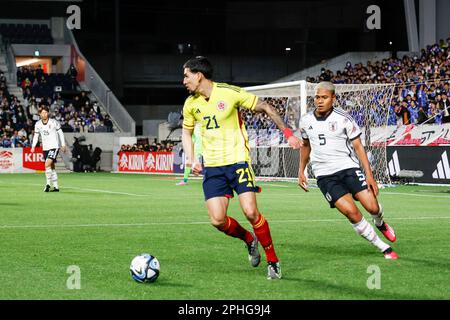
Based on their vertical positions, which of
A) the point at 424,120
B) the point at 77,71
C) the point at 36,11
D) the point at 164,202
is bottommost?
the point at 164,202

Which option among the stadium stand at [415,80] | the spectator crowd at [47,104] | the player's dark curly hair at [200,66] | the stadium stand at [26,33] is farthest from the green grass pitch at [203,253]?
the stadium stand at [26,33]

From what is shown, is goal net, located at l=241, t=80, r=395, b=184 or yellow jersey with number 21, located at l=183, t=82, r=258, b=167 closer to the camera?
yellow jersey with number 21, located at l=183, t=82, r=258, b=167

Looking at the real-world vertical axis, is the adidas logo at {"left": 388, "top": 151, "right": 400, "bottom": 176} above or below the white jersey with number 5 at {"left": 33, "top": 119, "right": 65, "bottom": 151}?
below

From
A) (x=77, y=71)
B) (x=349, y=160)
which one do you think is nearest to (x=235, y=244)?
(x=349, y=160)

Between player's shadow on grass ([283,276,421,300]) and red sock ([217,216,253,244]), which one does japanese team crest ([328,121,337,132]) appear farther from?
player's shadow on grass ([283,276,421,300])

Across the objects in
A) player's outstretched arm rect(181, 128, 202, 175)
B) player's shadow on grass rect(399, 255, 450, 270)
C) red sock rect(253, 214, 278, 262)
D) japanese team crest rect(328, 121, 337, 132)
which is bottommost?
player's shadow on grass rect(399, 255, 450, 270)

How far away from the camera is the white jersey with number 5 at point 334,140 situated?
1058 cm

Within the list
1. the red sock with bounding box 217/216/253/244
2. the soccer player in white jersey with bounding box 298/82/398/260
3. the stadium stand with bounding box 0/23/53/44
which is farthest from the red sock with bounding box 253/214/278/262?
the stadium stand with bounding box 0/23/53/44

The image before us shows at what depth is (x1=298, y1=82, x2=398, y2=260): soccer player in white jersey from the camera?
10.4 m

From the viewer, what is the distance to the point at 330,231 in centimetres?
1375

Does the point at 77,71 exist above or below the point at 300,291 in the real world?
above

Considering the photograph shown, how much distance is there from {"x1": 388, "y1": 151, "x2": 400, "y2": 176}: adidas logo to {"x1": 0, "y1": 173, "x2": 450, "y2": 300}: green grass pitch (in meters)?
9.97

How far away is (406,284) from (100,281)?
9.53 feet
